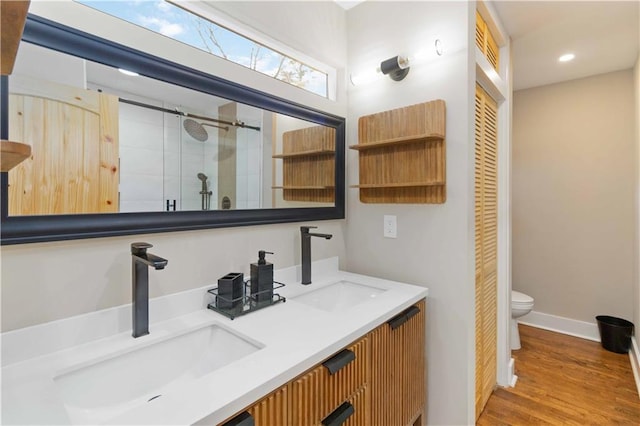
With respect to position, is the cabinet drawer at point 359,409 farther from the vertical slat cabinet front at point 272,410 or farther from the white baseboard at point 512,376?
the white baseboard at point 512,376

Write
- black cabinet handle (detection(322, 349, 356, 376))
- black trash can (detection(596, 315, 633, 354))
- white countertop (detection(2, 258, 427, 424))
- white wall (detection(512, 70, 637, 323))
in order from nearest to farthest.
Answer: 1. white countertop (detection(2, 258, 427, 424))
2. black cabinet handle (detection(322, 349, 356, 376))
3. black trash can (detection(596, 315, 633, 354))
4. white wall (detection(512, 70, 637, 323))

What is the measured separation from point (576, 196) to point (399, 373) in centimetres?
290

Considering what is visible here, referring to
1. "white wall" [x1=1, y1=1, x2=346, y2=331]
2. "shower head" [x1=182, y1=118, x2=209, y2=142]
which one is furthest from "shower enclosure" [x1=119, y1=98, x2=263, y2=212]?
"white wall" [x1=1, y1=1, x2=346, y2=331]

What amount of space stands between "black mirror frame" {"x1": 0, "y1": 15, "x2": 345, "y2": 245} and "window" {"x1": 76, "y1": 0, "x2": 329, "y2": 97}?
0.15 m

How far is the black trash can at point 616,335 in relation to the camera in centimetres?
264

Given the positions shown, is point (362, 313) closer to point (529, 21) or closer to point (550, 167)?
point (529, 21)

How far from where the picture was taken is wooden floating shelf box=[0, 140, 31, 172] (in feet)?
1.68

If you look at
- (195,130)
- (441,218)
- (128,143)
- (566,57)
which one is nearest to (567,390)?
(441,218)

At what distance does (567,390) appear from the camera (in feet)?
7.11

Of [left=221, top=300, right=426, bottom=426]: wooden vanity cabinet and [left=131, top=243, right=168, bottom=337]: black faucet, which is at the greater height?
[left=131, top=243, right=168, bottom=337]: black faucet

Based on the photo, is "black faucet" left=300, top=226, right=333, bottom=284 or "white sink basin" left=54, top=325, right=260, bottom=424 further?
"black faucet" left=300, top=226, right=333, bottom=284

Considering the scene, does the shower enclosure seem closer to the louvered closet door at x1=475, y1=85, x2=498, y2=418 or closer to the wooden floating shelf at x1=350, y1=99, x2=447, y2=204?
the wooden floating shelf at x1=350, y1=99, x2=447, y2=204

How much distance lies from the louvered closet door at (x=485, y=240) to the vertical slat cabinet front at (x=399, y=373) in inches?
20.6

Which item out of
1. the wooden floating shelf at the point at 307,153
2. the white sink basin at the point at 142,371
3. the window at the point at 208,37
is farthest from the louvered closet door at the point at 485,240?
the white sink basin at the point at 142,371
